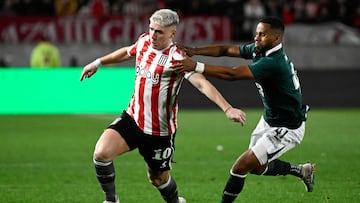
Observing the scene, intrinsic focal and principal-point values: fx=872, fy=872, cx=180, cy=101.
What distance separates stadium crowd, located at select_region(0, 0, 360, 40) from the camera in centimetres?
2400

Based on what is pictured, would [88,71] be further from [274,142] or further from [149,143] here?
[274,142]

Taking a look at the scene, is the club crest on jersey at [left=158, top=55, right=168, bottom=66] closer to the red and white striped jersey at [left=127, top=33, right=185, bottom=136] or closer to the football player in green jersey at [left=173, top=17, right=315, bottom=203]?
the red and white striped jersey at [left=127, top=33, right=185, bottom=136]

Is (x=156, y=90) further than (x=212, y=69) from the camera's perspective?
Yes

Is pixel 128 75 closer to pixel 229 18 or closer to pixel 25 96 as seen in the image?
pixel 25 96

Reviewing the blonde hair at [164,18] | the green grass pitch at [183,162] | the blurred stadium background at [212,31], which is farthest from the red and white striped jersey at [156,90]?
the blurred stadium background at [212,31]

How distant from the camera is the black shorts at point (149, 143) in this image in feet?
26.6

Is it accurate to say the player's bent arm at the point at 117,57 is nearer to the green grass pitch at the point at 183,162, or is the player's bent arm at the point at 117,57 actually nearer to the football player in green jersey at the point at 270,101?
the football player in green jersey at the point at 270,101

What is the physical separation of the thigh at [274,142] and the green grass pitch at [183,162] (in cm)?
104

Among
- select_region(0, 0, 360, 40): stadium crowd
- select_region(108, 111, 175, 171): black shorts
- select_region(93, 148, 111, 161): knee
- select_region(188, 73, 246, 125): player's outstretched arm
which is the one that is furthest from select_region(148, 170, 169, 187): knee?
select_region(0, 0, 360, 40): stadium crowd

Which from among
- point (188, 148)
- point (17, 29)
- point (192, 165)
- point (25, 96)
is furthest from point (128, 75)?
point (192, 165)

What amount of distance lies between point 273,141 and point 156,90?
125 centimetres

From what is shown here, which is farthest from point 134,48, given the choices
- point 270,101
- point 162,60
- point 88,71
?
point 270,101

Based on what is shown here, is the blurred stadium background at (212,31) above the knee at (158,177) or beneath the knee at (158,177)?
beneath

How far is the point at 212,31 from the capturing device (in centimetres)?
2467
